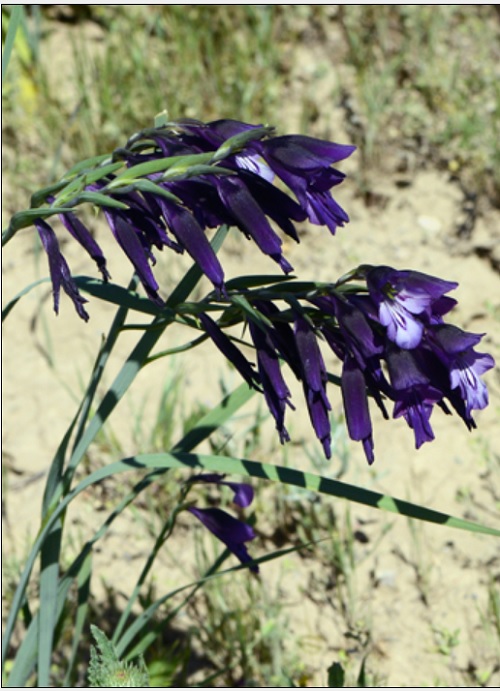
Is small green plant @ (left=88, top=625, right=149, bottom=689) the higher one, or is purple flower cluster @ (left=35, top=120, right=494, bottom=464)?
purple flower cluster @ (left=35, top=120, right=494, bottom=464)

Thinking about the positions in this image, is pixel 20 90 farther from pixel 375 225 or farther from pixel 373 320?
pixel 373 320

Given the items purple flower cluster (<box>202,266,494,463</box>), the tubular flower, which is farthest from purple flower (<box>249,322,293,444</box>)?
the tubular flower

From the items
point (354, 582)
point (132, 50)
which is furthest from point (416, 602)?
point (132, 50)

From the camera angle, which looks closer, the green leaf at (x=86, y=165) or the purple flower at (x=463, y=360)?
the purple flower at (x=463, y=360)

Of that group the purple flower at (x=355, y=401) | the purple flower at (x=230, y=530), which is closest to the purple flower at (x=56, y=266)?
the purple flower at (x=355, y=401)

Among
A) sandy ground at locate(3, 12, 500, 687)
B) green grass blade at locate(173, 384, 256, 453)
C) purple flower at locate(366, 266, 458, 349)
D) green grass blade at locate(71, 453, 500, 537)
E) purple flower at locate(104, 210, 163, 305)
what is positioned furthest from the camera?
sandy ground at locate(3, 12, 500, 687)

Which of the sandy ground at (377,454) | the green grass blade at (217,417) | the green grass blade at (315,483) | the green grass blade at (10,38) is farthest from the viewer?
the sandy ground at (377,454)

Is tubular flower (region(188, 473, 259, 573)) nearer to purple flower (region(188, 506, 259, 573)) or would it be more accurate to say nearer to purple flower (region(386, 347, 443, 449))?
purple flower (region(188, 506, 259, 573))

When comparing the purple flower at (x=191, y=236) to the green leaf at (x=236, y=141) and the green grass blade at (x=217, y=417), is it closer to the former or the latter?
the green leaf at (x=236, y=141)

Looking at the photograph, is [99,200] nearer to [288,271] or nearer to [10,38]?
[288,271]
